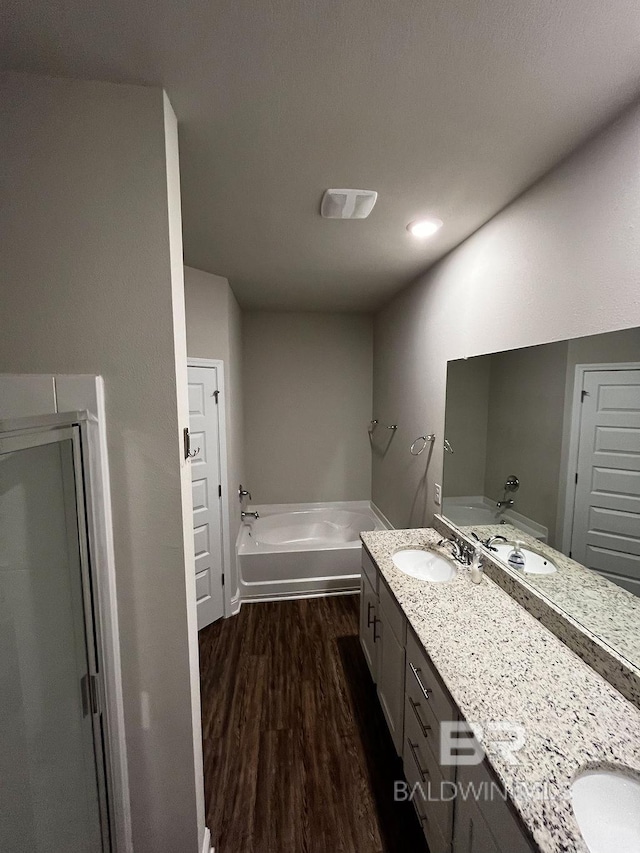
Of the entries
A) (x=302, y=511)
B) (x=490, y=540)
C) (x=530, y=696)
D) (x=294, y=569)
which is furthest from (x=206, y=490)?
(x=530, y=696)

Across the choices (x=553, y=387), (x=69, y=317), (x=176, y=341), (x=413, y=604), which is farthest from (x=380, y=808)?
(x=69, y=317)

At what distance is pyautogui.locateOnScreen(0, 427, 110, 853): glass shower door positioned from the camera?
0.86m

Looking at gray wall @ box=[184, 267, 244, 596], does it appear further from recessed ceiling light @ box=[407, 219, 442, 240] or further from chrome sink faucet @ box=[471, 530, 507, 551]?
chrome sink faucet @ box=[471, 530, 507, 551]

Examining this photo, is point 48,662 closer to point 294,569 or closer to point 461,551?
point 461,551

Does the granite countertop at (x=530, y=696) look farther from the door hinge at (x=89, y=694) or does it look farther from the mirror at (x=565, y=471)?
the door hinge at (x=89, y=694)

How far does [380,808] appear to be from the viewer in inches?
53.5

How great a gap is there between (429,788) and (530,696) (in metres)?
0.57

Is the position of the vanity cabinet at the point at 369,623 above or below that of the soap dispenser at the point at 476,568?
below

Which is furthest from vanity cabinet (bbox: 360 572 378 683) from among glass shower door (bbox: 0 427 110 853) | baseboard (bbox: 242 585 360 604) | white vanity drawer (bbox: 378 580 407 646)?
glass shower door (bbox: 0 427 110 853)

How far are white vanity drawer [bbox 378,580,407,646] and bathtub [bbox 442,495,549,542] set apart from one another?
60 cm

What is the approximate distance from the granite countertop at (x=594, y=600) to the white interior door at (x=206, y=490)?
2010 mm

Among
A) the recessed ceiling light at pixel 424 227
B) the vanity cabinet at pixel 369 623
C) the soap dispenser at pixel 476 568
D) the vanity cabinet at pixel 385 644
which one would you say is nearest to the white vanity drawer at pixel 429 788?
the vanity cabinet at pixel 385 644

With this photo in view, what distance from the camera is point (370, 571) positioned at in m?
1.93

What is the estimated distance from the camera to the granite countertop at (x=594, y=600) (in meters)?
1.00
